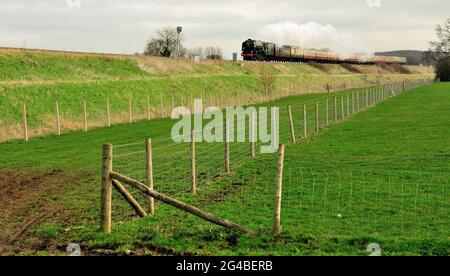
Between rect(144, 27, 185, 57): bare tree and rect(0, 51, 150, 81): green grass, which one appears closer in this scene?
rect(0, 51, 150, 81): green grass

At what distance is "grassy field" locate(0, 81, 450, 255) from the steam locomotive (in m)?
63.6

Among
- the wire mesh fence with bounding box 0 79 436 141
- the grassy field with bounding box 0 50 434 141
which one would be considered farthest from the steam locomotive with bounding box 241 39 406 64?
the wire mesh fence with bounding box 0 79 436 141

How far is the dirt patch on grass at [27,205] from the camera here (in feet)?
32.9

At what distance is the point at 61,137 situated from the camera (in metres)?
29.8

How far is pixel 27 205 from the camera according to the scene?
1348 centimetres

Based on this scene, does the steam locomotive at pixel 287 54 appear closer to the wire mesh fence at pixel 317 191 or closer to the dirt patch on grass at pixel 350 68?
the dirt patch on grass at pixel 350 68

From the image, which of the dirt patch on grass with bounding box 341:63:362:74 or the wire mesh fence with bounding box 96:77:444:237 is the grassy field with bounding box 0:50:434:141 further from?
the dirt patch on grass with bounding box 341:63:362:74

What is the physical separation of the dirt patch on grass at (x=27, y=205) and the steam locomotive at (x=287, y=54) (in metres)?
69.9

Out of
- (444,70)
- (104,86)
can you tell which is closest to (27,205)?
(104,86)

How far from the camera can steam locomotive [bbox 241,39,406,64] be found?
8631cm

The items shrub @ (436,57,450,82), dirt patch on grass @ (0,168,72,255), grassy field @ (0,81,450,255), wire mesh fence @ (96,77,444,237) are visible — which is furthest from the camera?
shrub @ (436,57,450,82)

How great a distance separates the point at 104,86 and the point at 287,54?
2097 inches

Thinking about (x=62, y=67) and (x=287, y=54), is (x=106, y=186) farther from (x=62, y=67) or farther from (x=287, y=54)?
(x=287, y=54)
